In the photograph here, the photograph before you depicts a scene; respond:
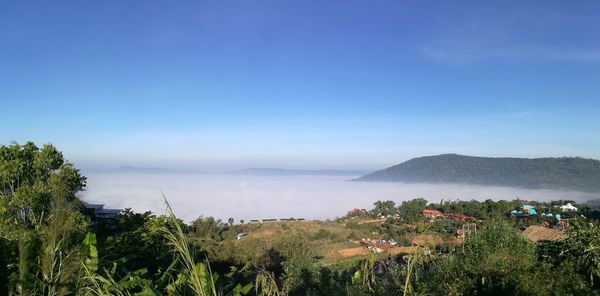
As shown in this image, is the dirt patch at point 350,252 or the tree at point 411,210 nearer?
the dirt patch at point 350,252

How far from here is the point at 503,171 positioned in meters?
120

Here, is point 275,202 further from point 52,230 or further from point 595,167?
point 52,230

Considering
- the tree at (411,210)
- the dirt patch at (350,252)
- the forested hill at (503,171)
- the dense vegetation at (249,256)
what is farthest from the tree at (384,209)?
the forested hill at (503,171)

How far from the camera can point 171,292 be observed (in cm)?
156

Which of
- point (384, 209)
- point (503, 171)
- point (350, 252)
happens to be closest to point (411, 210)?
point (384, 209)

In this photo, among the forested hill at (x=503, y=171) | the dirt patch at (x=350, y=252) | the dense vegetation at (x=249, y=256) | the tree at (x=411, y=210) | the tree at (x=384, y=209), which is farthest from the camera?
the forested hill at (x=503, y=171)

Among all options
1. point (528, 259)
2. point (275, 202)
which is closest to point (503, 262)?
point (528, 259)

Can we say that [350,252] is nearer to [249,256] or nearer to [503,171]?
[249,256]

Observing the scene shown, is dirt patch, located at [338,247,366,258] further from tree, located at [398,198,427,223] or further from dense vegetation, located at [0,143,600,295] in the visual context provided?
tree, located at [398,198,427,223]

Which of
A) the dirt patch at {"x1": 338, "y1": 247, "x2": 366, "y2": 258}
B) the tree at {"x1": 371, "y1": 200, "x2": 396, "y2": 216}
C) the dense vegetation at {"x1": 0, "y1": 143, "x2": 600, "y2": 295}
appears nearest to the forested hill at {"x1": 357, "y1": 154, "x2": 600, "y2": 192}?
the tree at {"x1": 371, "y1": 200, "x2": 396, "y2": 216}

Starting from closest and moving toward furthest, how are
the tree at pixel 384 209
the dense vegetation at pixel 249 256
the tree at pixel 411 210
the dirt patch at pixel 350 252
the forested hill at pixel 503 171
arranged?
the dense vegetation at pixel 249 256 → the dirt patch at pixel 350 252 → the tree at pixel 411 210 → the tree at pixel 384 209 → the forested hill at pixel 503 171

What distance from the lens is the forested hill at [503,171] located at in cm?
9307

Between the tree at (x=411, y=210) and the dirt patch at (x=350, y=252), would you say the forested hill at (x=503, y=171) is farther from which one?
the dirt patch at (x=350, y=252)

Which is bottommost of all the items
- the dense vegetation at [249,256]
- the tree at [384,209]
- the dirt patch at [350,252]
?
the dirt patch at [350,252]
